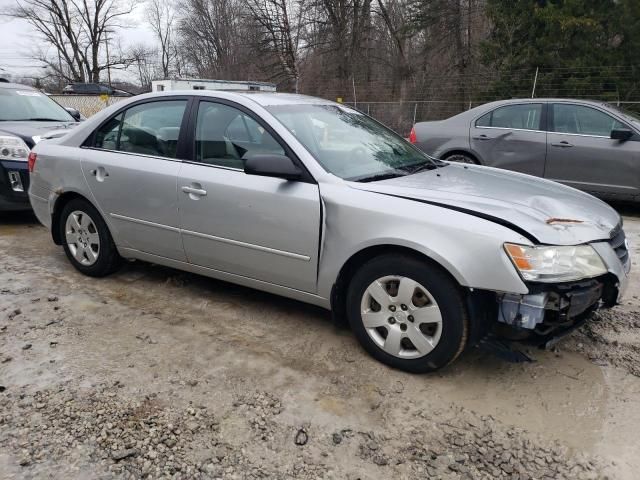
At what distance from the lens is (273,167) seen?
3.11 metres

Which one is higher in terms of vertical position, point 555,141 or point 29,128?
point 29,128

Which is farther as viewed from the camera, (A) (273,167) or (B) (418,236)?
(A) (273,167)

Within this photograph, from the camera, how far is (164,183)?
3.75 meters

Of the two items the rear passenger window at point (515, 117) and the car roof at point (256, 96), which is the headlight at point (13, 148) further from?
the rear passenger window at point (515, 117)

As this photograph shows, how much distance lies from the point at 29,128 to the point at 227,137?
14.1 ft

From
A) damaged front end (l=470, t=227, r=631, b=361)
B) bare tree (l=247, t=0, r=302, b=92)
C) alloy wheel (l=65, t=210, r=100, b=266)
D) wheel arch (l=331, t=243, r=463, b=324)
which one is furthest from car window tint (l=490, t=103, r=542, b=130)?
bare tree (l=247, t=0, r=302, b=92)

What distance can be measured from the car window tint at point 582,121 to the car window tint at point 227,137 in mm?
4941

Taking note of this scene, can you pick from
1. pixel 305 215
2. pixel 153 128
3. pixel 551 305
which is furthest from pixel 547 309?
pixel 153 128

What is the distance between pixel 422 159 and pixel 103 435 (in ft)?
9.19

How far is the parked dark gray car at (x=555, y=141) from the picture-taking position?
6.48 meters

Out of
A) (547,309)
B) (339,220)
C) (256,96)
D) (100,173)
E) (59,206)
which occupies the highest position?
(256,96)

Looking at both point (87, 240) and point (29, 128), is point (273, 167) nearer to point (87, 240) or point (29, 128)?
point (87, 240)

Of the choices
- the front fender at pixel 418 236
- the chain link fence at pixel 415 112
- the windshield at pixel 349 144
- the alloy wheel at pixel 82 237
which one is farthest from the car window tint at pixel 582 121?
the chain link fence at pixel 415 112

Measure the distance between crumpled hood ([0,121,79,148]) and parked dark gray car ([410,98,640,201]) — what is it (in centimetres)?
498
